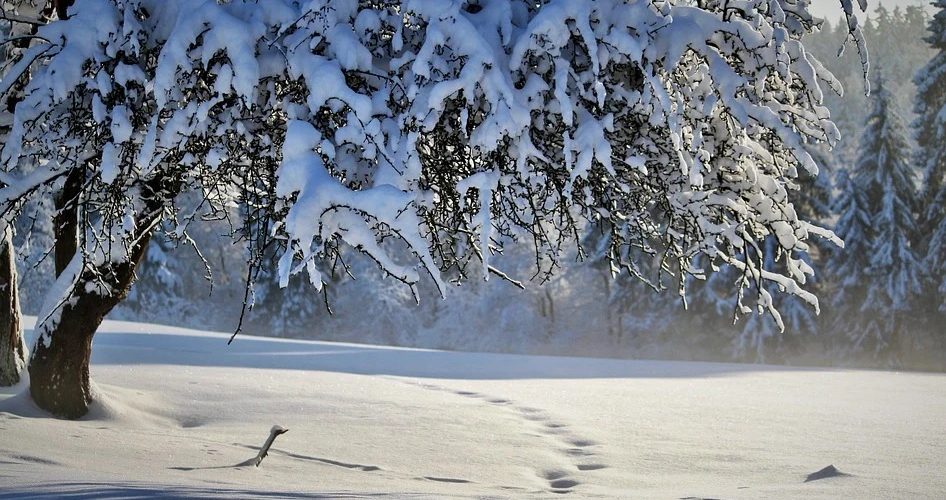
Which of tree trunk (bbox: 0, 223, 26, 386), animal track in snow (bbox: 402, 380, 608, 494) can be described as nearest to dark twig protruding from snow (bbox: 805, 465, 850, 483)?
animal track in snow (bbox: 402, 380, 608, 494)

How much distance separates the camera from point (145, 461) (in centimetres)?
699

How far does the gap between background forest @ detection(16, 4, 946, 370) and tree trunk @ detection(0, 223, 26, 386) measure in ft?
33.4

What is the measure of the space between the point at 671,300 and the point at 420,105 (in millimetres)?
33909

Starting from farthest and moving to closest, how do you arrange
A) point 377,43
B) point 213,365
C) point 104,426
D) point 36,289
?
1. point 36,289
2. point 213,365
3. point 104,426
4. point 377,43

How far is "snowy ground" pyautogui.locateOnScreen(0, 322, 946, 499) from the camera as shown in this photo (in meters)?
6.59

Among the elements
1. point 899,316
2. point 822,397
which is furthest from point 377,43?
point 899,316

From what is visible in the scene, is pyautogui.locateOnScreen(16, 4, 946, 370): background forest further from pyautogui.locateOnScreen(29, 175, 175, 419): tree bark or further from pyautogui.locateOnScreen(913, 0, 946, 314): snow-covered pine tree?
pyautogui.locateOnScreen(29, 175, 175, 419): tree bark

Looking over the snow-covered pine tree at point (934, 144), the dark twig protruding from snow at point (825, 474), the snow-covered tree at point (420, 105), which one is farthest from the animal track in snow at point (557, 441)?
the snow-covered pine tree at point (934, 144)

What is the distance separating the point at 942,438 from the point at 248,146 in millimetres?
7456

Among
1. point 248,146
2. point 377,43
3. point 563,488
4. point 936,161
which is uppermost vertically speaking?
point 936,161

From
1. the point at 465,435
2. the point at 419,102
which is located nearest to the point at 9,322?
the point at 465,435

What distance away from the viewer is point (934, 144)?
3102 centimetres

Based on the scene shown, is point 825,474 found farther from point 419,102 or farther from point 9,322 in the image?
point 9,322

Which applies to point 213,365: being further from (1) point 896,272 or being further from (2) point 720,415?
(1) point 896,272
